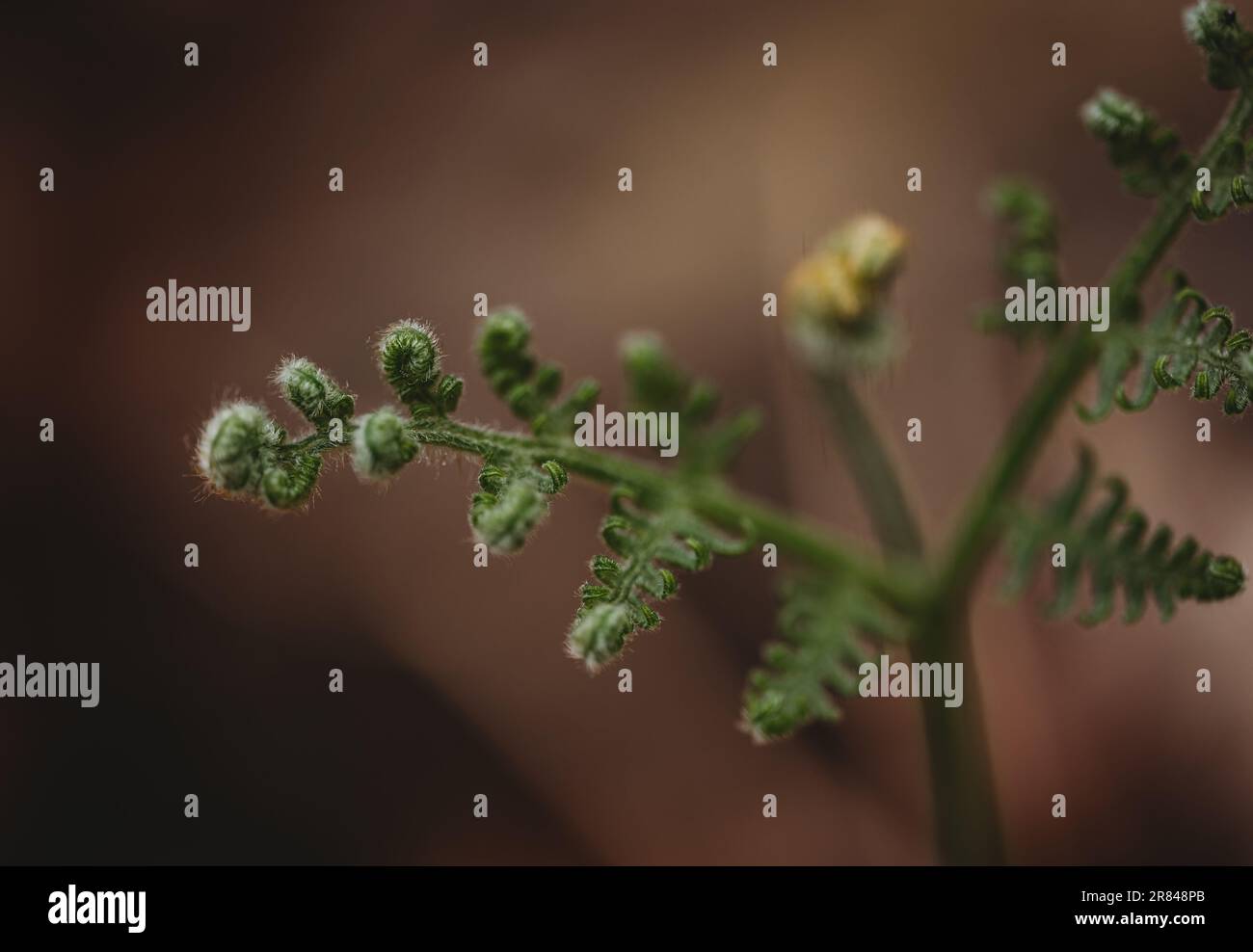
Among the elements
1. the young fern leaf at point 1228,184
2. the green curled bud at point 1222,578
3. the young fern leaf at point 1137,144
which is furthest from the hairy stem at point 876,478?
the young fern leaf at point 1228,184

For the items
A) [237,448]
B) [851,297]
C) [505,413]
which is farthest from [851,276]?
[505,413]

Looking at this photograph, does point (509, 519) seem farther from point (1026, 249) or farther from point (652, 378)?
point (1026, 249)

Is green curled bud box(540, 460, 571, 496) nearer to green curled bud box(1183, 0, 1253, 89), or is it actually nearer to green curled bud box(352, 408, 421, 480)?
green curled bud box(352, 408, 421, 480)

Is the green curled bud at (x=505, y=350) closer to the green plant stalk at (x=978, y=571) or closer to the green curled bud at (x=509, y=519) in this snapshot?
the green curled bud at (x=509, y=519)

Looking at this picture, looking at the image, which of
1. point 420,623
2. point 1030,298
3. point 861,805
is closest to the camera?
point 1030,298

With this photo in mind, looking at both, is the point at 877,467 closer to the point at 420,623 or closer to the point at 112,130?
the point at 420,623

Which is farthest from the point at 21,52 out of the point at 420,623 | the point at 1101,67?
the point at 1101,67
